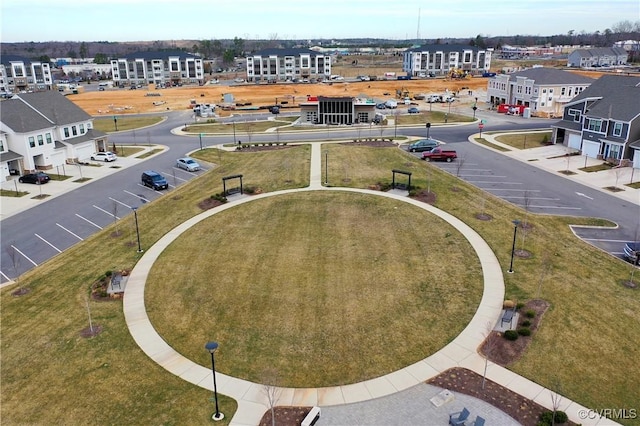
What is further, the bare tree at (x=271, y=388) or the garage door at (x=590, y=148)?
the garage door at (x=590, y=148)

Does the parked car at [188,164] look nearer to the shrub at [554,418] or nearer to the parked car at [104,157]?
the parked car at [104,157]

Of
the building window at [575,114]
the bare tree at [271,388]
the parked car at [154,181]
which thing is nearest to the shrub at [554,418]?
the bare tree at [271,388]

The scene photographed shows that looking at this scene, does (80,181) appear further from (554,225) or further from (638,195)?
(638,195)

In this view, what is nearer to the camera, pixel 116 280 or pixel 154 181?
pixel 116 280

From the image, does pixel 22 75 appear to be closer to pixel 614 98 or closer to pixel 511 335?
pixel 614 98

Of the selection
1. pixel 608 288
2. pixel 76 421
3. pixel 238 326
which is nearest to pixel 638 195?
pixel 608 288

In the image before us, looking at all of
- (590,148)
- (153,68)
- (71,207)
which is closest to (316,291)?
(71,207)
